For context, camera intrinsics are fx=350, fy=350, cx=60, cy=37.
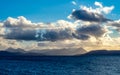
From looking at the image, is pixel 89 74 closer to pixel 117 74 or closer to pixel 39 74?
pixel 117 74

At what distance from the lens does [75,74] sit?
5202 inches

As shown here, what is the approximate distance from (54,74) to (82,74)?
429 inches

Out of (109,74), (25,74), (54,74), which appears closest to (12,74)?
(25,74)

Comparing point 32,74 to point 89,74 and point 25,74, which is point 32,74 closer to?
point 25,74

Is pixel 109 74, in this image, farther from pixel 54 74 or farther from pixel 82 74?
pixel 54 74

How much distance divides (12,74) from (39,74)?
10.6m

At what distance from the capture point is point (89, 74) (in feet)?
435

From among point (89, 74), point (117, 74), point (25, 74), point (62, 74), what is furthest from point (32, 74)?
point (117, 74)

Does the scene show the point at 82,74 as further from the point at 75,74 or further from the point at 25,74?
the point at 25,74

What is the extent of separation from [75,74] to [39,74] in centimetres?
1382

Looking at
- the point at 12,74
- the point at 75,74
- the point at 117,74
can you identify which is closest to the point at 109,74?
the point at 117,74

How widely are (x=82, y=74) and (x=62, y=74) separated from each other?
24.9 feet

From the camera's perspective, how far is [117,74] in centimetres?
13275

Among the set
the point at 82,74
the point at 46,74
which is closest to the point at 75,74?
the point at 82,74
